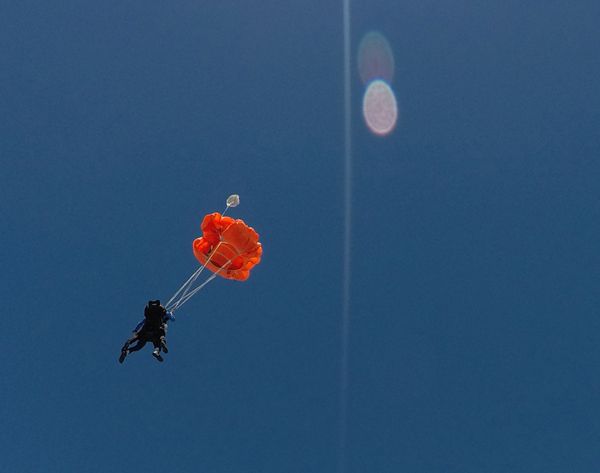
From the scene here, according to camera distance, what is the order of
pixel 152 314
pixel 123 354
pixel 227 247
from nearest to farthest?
pixel 123 354 < pixel 152 314 < pixel 227 247

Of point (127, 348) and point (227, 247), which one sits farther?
point (227, 247)

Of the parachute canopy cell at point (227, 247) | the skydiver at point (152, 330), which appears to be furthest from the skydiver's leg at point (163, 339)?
the parachute canopy cell at point (227, 247)

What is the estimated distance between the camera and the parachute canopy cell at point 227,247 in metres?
23.0

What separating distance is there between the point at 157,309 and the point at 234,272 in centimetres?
429

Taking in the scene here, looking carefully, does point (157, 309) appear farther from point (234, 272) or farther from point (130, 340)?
point (234, 272)

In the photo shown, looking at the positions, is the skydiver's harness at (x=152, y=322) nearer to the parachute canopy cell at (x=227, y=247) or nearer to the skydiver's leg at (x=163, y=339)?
the skydiver's leg at (x=163, y=339)

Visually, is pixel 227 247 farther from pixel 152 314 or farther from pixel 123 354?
pixel 123 354

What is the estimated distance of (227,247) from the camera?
76.6ft

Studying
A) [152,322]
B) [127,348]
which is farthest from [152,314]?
[127,348]

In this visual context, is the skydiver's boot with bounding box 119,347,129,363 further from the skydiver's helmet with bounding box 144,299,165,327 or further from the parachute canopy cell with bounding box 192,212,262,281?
the parachute canopy cell with bounding box 192,212,262,281

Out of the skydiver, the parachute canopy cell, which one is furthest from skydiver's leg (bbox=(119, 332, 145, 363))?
the parachute canopy cell

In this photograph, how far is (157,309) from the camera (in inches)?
816

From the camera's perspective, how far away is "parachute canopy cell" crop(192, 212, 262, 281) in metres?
23.0

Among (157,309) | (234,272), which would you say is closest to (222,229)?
(234,272)
